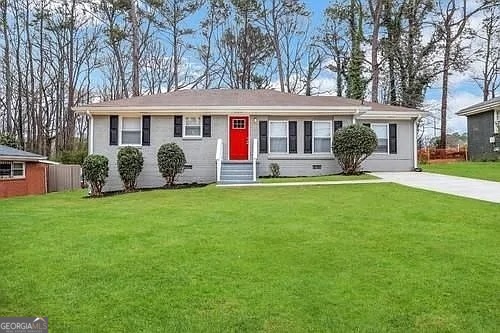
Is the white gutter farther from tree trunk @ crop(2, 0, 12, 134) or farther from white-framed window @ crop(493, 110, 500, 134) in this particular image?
tree trunk @ crop(2, 0, 12, 134)

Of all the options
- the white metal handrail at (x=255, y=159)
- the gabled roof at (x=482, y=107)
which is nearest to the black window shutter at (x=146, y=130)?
the white metal handrail at (x=255, y=159)

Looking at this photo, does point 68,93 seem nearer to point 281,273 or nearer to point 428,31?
point 428,31

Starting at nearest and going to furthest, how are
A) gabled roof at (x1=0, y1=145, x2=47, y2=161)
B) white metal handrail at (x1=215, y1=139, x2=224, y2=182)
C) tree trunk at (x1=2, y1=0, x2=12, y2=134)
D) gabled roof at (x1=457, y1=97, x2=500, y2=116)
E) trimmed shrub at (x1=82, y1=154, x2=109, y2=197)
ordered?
1. trimmed shrub at (x1=82, y1=154, x2=109, y2=197)
2. white metal handrail at (x1=215, y1=139, x2=224, y2=182)
3. gabled roof at (x1=0, y1=145, x2=47, y2=161)
4. gabled roof at (x1=457, y1=97, x2=500, y2=116)
5. tree trunk at (x1=2, y1=0, x2=12, y2=134)

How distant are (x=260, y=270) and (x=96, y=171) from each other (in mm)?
11631

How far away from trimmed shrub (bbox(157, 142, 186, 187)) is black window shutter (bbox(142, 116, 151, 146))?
5.14 feet

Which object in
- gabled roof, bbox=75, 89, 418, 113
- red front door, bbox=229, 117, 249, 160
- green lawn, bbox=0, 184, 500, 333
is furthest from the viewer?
red front door, bbox=229, 117, 249, 160

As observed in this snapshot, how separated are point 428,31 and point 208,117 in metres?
19.9

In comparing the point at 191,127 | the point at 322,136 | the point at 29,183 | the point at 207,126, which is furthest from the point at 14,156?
the point at 322,136

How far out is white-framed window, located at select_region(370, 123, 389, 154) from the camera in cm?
1958

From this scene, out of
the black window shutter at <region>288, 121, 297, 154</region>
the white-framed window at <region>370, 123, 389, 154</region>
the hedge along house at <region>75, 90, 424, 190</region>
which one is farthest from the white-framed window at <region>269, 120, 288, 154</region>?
the white-framed window at <region>370, 123, 389, 154</region>

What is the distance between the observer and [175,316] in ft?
14.0

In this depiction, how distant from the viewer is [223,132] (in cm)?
1838

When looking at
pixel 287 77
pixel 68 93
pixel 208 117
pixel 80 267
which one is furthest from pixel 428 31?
pixel 80 267

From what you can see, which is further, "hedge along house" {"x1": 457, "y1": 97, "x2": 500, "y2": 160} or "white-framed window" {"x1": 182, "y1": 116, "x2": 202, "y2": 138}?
"hedge along house" {"x1": 457, "y1": 97, "x2": 500, "y2": 160}
